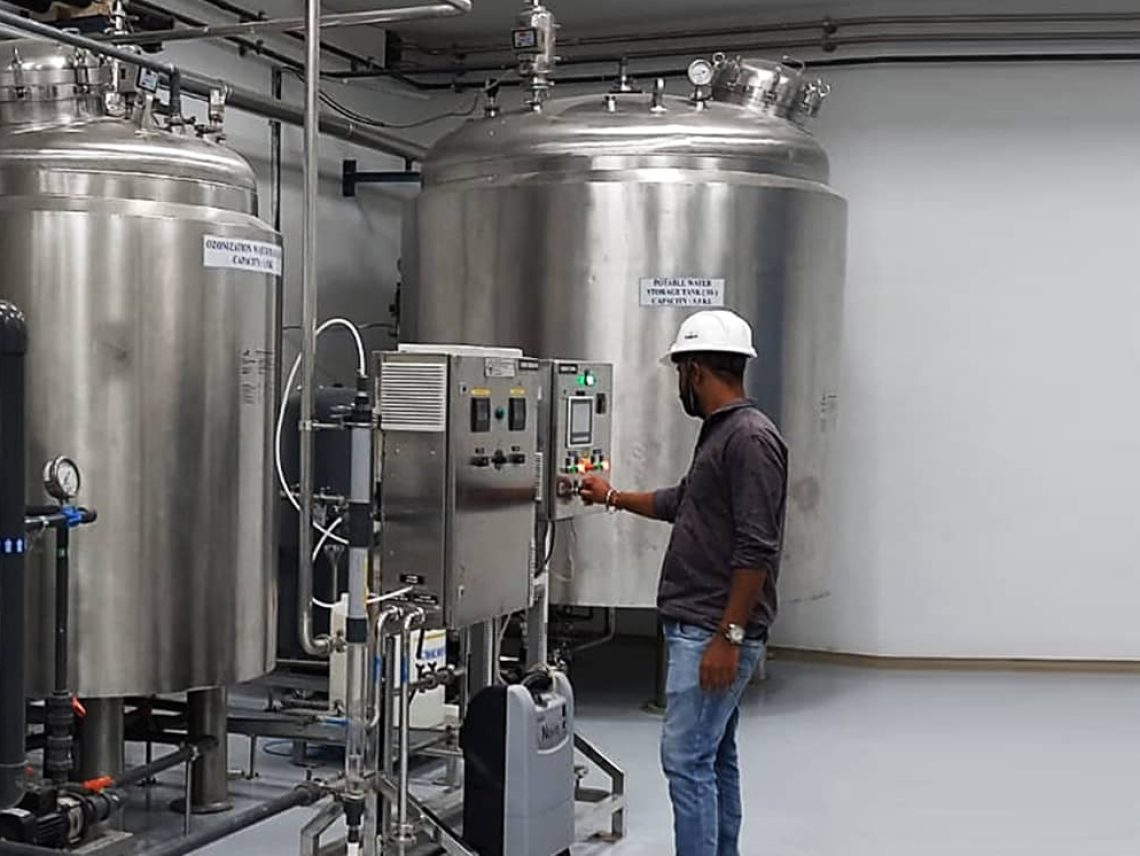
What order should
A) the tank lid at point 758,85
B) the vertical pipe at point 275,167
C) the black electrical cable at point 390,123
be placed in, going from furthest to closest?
the black electrical cable at point 390,123
the vertical pipe at point 275,167
the tank lid at point 758,85

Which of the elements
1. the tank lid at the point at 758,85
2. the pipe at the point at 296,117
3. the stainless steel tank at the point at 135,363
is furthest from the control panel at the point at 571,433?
the tank lid at the point at 758,85

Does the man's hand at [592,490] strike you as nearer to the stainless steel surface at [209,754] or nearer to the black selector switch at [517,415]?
the black selector switch at [517,415]

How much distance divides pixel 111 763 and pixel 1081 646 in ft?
12.6

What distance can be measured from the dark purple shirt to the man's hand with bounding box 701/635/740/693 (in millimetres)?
55

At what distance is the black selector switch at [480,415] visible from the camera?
2.82m

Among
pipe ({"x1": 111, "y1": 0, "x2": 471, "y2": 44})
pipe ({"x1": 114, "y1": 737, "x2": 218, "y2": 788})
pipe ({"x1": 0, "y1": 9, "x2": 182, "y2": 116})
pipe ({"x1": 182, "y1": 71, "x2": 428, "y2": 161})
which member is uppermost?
pipe ({"x1": 182, "y1": 71, "x2": 428, "y2": 161})

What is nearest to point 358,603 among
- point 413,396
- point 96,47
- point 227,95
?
point 413,396

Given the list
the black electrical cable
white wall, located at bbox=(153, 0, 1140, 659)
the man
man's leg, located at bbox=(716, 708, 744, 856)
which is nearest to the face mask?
the man

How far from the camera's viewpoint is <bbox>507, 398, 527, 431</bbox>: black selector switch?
9.84ft

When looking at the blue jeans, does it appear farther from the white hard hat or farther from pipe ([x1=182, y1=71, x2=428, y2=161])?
pipe ([x1=182, y1=71, x2=428, y2=161])

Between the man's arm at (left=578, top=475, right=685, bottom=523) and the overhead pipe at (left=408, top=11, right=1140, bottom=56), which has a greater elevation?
the overhead pipe at (left=408, top=11, right=1140, bottom=56)

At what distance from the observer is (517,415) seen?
3.04 m

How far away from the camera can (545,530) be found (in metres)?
3.30

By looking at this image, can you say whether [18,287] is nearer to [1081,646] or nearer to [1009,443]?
[1009,443]
